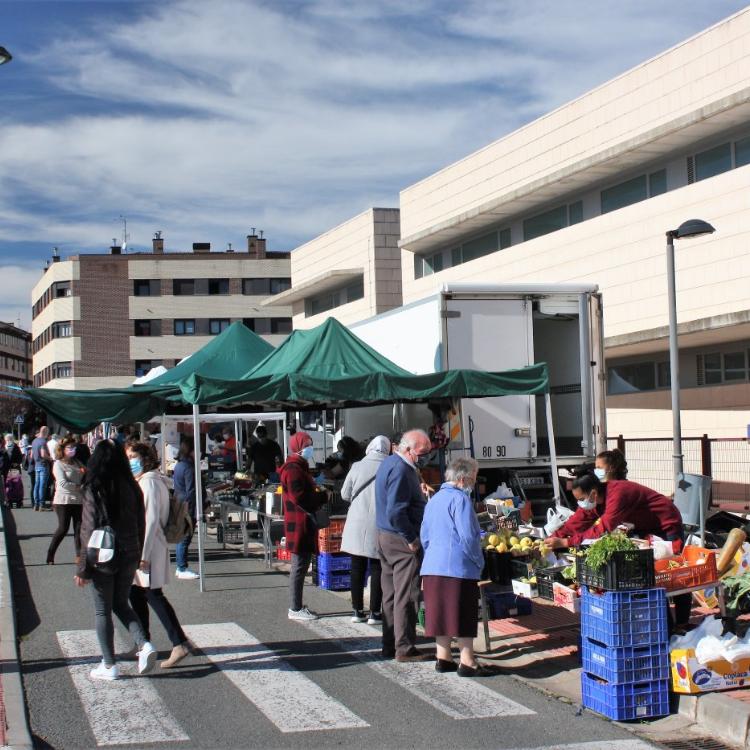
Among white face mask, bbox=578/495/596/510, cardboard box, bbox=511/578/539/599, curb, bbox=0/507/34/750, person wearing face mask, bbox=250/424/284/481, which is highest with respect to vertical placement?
person wearing face mask, bbox=250/424/284/481

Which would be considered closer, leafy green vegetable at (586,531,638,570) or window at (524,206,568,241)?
leafy green vegetable at (586,531,638,570)

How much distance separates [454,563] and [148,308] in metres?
72.9

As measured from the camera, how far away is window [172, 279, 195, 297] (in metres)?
78.4

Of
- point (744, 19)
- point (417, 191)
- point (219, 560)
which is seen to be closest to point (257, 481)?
point (219, 560)

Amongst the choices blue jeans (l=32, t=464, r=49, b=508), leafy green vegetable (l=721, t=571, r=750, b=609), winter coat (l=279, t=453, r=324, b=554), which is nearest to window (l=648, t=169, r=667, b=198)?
blue jeans (l=32, t=464, r=49, b=508)

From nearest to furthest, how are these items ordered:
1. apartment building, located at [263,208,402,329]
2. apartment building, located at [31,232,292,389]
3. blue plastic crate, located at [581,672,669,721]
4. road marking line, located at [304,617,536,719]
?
blue plastic crate, located at [581,672,669,721] → road marking line, located at [304,617,536,719] → apartment building, located at [263,208,402,329] → apartment building, located at [31,232,292,389]

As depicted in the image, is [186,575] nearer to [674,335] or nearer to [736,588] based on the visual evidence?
[736,588]

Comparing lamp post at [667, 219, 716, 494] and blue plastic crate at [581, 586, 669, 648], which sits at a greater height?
lamp post at [667, 219, 716, 494]

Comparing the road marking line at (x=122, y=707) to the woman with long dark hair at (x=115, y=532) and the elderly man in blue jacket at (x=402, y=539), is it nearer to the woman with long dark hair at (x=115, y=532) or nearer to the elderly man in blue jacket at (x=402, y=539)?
the woman with long dark hair at (x=115, y=532)

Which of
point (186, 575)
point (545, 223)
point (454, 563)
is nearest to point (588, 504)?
point (454, 563)

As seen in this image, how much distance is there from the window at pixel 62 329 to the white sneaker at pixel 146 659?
2911 inches

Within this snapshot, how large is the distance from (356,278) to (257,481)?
28195 millimetres

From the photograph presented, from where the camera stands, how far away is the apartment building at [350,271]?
4038 cm

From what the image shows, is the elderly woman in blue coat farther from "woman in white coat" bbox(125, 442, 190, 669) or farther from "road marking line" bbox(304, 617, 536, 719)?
"woman in white coat" bbox(125, 442, 190, 669)
